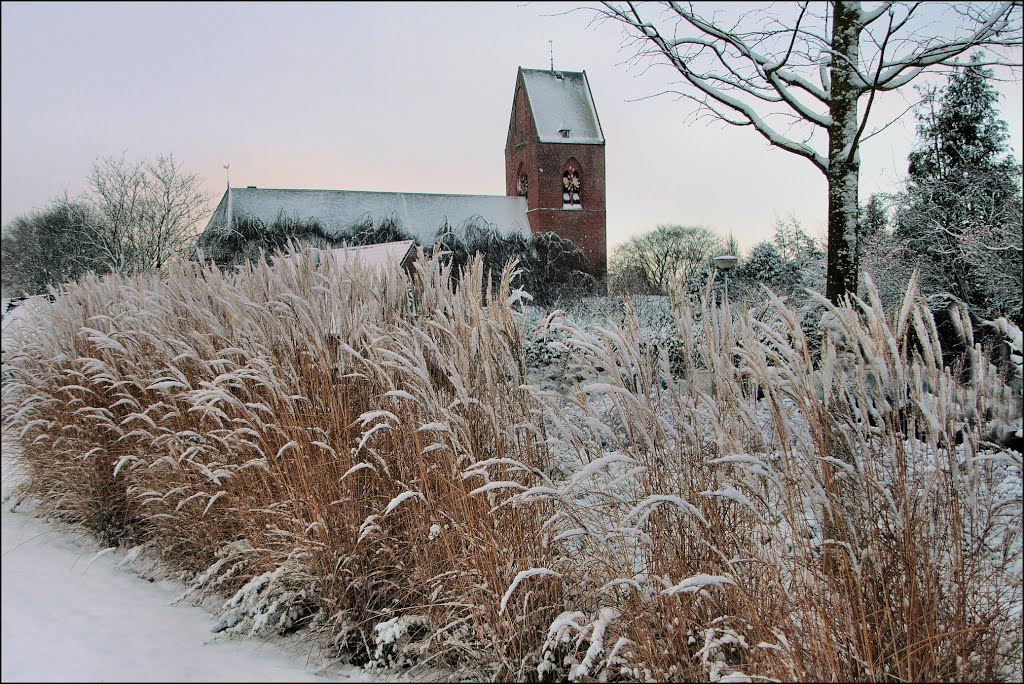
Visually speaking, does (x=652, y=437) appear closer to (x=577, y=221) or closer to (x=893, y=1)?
(x=893, y=1)

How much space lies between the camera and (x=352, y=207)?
2361 cm

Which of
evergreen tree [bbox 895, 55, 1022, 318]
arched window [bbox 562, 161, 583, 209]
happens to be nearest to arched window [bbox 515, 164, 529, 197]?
arched window [bbox 562, 161, 583, 209]

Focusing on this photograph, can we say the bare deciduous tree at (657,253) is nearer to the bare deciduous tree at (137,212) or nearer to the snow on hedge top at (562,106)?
the snow on hedge top at (562,106)

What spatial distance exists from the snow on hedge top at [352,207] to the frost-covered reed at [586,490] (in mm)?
13324

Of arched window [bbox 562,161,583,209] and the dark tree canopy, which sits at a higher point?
arched window [bbox 562,161,583,209]

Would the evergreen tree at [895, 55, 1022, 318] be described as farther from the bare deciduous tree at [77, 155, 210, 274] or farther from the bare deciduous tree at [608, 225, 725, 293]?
the bare deciduous tree at [77, 155, 210, 274]

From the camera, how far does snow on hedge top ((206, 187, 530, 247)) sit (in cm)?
1834

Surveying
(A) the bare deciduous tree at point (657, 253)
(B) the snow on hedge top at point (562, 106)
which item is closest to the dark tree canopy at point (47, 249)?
(B) the snow on hedge top at point (562, 106)

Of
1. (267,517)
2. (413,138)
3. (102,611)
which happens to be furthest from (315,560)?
(413,138)

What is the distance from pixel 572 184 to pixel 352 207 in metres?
17.2

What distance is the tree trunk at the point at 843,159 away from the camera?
18.7ft

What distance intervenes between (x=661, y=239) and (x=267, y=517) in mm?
12164

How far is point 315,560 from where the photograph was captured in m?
2.46

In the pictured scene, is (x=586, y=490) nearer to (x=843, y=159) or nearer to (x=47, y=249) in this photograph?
(x=843, y=159)
